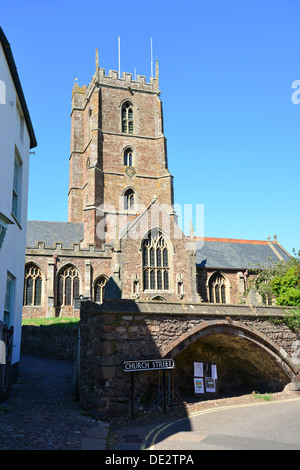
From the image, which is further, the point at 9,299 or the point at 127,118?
the point at 127,118

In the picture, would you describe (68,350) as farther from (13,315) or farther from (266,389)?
(266,389)

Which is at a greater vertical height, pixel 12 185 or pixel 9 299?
pixel 12 185

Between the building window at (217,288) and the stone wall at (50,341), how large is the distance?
15.9m

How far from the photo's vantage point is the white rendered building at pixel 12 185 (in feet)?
36.0

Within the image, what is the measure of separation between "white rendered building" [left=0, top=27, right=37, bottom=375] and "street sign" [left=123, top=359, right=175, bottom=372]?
3413mm

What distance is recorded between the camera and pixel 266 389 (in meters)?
14.7

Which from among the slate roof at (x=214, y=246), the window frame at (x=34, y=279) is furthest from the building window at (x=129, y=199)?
the window frame at (x=34, y=279)

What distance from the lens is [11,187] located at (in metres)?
12.1

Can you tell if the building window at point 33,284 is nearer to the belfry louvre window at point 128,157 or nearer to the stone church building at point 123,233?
the stone church building at point 123,233

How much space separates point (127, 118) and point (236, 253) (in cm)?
1785

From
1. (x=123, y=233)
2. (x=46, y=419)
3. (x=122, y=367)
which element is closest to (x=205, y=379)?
(x=122, y=367)

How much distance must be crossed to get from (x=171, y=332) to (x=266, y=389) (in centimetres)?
512

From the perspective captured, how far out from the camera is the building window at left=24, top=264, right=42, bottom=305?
98.9 feet

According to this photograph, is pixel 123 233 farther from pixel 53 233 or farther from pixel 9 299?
pixel 9 299
